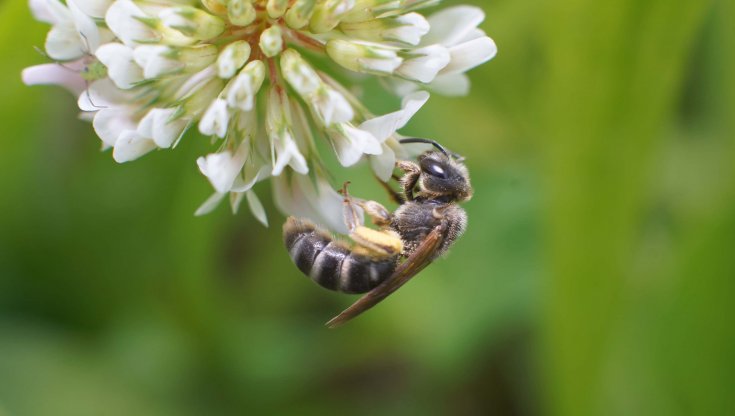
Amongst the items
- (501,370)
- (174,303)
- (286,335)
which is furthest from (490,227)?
(174,303)

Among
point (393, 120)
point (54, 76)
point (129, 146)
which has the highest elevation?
point (54, 76)

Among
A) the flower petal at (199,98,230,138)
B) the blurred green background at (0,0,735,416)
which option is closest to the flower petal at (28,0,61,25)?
the flower petal at (199,98,230,138)

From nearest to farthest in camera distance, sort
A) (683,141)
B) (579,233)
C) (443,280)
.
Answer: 1. (579,233)
2. (443,280)
3. (683,141)

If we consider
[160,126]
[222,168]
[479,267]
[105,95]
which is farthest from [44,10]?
[479,267]

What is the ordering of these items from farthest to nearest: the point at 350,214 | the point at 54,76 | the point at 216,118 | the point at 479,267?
1. the point at 479,267
2. the point at 350,214
3. the point at 54,76
4. the point at 216,118

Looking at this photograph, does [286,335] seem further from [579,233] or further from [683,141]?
[683,141]

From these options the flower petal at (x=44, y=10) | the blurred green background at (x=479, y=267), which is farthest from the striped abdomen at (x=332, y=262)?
the blurred green background at (x=479, y=267)

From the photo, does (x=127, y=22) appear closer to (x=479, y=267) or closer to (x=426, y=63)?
(x=426, y=63)
